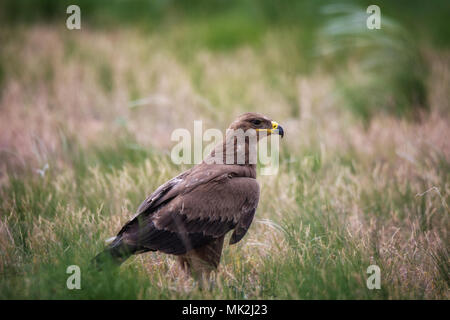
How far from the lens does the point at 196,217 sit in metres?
3.54

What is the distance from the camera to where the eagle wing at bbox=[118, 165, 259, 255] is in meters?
3.44

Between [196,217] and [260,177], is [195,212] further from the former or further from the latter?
[260,177]

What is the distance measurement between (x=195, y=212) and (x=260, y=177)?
5.76ft

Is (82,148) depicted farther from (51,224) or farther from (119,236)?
(119,236)

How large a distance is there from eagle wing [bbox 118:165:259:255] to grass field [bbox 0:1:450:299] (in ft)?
0.78

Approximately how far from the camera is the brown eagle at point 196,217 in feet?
11.2

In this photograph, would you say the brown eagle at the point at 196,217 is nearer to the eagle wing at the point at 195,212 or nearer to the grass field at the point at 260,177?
the eagle wing at the point at 195,212

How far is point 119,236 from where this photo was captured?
3.47 metres

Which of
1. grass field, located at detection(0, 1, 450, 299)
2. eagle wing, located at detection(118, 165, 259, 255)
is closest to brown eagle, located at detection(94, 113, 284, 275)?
eagle wing, located at detection(118, 165, 259, 255)

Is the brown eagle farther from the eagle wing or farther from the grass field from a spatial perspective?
the grass field

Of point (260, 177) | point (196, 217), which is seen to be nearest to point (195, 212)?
point (196, 217)

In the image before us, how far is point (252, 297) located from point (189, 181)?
37.6 inches
